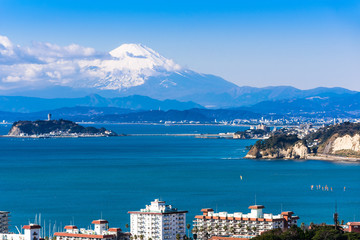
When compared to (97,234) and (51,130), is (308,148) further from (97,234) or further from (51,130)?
(51,130)

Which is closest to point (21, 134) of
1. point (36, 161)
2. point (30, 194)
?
point (36, 161)

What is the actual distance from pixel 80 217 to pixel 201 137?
94.8 meters

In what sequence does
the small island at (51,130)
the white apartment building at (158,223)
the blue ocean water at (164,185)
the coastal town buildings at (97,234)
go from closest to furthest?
the coastal town buildings at (97,234), the white apartment building at (158,223), the blue ocean water at (164,185), the small island at (51,130)

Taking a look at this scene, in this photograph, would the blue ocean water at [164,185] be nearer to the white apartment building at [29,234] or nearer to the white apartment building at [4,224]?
the white apartment building at [4,224]

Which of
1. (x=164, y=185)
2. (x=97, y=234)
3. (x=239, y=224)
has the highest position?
(x=164, y=185)

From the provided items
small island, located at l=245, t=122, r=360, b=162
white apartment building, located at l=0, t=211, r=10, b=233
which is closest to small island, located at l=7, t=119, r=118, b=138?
small island, located at l=245, t=122, r=360, b=162

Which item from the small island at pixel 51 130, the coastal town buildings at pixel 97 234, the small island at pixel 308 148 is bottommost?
the coastal town buildings at pixel 97 234

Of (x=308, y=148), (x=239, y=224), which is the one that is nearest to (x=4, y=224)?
(x=239, y=224)

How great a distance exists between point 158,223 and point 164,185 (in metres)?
23.2

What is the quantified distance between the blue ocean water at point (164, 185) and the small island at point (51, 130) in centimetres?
6422

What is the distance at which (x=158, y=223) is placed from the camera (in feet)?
103

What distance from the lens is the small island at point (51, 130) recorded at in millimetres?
150625

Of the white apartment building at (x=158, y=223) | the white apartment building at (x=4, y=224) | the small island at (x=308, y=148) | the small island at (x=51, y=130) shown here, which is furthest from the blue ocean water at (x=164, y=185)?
the small island at (x=51, y=130)

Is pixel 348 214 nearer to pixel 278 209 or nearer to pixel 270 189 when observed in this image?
pixel 278 209
